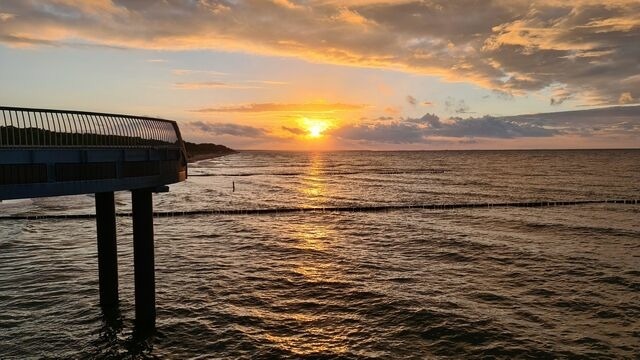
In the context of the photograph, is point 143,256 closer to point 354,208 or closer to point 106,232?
point 106,232

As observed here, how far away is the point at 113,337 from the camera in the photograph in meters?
20.2

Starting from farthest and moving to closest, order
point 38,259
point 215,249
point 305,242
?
point 305,242 → point 215,249 → point 38,259

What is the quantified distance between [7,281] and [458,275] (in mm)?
27420

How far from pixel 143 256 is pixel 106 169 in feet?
17.9

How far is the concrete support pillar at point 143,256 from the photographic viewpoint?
19.7 m

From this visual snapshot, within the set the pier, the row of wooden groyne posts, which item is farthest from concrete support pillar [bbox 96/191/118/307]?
the row of wooden groyne posts

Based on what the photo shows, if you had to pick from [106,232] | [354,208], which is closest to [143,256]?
[106,232]

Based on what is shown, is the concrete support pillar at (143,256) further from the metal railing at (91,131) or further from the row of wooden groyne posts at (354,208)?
the row of wooden groyne posts at (354,208)

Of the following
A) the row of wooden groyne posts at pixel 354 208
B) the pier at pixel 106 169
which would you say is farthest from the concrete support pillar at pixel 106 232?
the row of wooden groyne posts at pixel 354 208

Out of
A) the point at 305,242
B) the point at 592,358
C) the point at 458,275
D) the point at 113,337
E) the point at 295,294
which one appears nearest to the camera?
the point at 592,358

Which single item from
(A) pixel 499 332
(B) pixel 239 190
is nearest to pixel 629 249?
(A) pixel 499 332

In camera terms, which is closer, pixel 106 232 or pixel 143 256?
pixel 143 256

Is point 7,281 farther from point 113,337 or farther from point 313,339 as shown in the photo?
point 313,339

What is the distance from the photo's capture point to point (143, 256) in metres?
20.0
